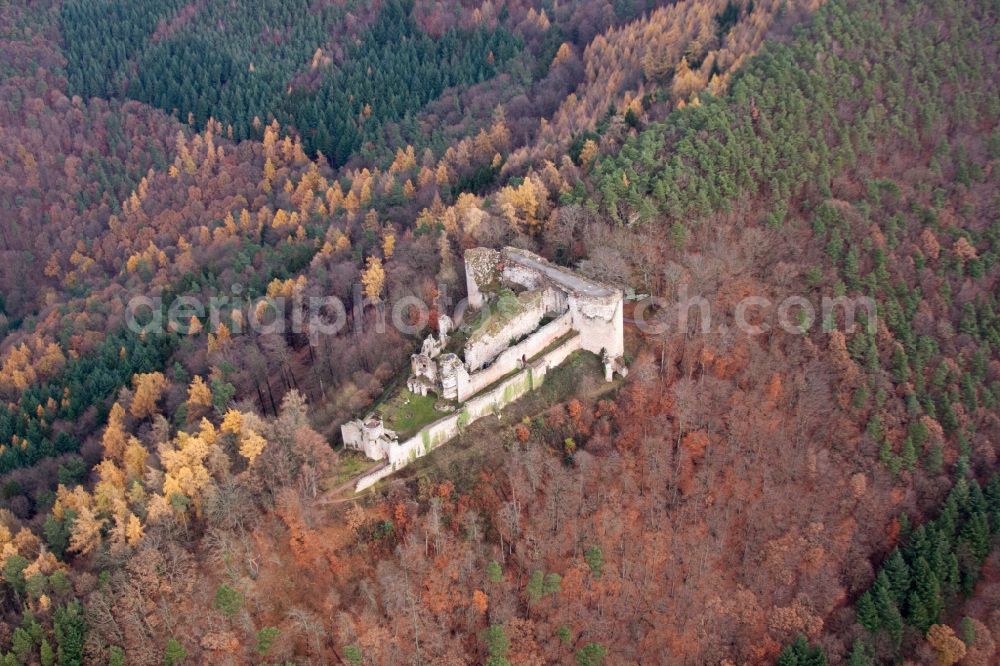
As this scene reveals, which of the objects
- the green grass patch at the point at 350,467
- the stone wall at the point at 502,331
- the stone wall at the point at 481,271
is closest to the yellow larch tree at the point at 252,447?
the green grass patch at the point at 350,467

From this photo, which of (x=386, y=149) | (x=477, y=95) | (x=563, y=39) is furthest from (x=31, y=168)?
(x=563, y=39)

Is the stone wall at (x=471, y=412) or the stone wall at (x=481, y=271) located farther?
the stone wall at (x=481, y=271)

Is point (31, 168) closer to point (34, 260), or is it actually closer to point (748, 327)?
point (34, 260)


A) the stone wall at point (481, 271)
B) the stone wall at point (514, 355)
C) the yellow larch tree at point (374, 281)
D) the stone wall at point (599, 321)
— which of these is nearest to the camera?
the stone wall at point (514, 355)

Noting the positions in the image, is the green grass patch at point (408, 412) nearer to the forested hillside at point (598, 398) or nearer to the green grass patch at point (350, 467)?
Answer: the forested hillside at point (598, 398)

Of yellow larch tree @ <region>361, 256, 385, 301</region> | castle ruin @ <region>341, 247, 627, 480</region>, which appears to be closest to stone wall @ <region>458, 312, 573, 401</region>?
castle ruin @ <region>341, 247, 627, 480</region>

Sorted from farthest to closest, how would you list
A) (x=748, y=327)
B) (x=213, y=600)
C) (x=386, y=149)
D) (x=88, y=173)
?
(x=88, y=173)
(x=386, y=149)
(x=748, y=327)
(x=213, y=600)

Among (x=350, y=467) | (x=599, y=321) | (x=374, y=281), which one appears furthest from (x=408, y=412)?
(x=374, y=281)
